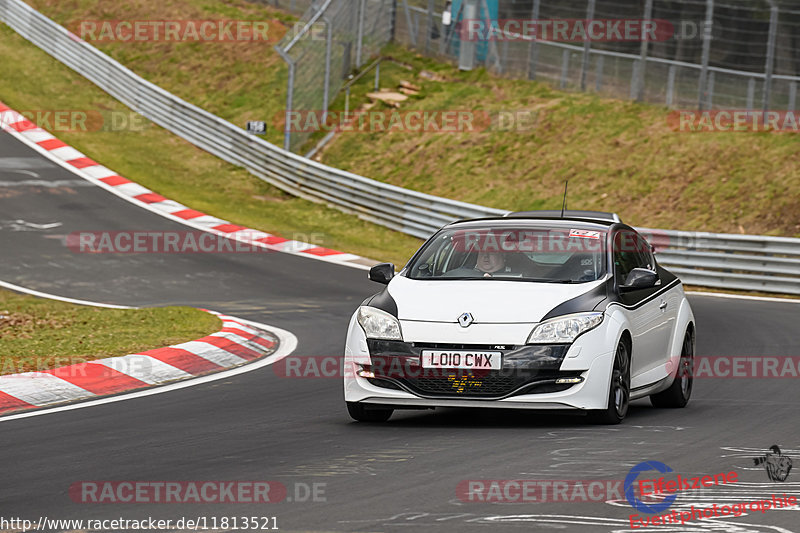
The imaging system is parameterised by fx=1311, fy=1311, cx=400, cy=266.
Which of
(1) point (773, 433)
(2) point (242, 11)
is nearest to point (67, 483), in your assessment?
(1) point (773, 433)

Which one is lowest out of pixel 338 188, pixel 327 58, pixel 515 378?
pixel 338 188

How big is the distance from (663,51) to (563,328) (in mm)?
22033

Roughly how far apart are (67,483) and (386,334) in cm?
264

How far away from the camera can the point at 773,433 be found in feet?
28.6

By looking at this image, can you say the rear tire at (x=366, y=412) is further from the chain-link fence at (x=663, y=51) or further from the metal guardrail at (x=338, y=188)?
the chain-link fence at (x=663, y=51)

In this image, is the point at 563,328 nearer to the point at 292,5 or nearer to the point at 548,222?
the point at 548,222

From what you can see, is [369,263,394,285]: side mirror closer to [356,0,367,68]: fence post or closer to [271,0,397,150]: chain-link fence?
[271,0,397,150]: chain-link fence

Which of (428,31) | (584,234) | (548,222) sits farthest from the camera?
(428,31)

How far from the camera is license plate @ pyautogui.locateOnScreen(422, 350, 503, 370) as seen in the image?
336 inches

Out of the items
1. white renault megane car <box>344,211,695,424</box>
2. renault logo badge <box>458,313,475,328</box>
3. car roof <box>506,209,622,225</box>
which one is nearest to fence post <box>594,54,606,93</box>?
car roof <box>506,209,622,225</box>

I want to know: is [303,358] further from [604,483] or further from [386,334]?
[604,483]

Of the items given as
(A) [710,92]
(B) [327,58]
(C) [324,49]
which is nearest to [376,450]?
(A) [710,92]

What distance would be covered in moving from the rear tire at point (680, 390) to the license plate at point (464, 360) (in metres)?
2.24

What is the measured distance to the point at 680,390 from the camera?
33.8 ft
